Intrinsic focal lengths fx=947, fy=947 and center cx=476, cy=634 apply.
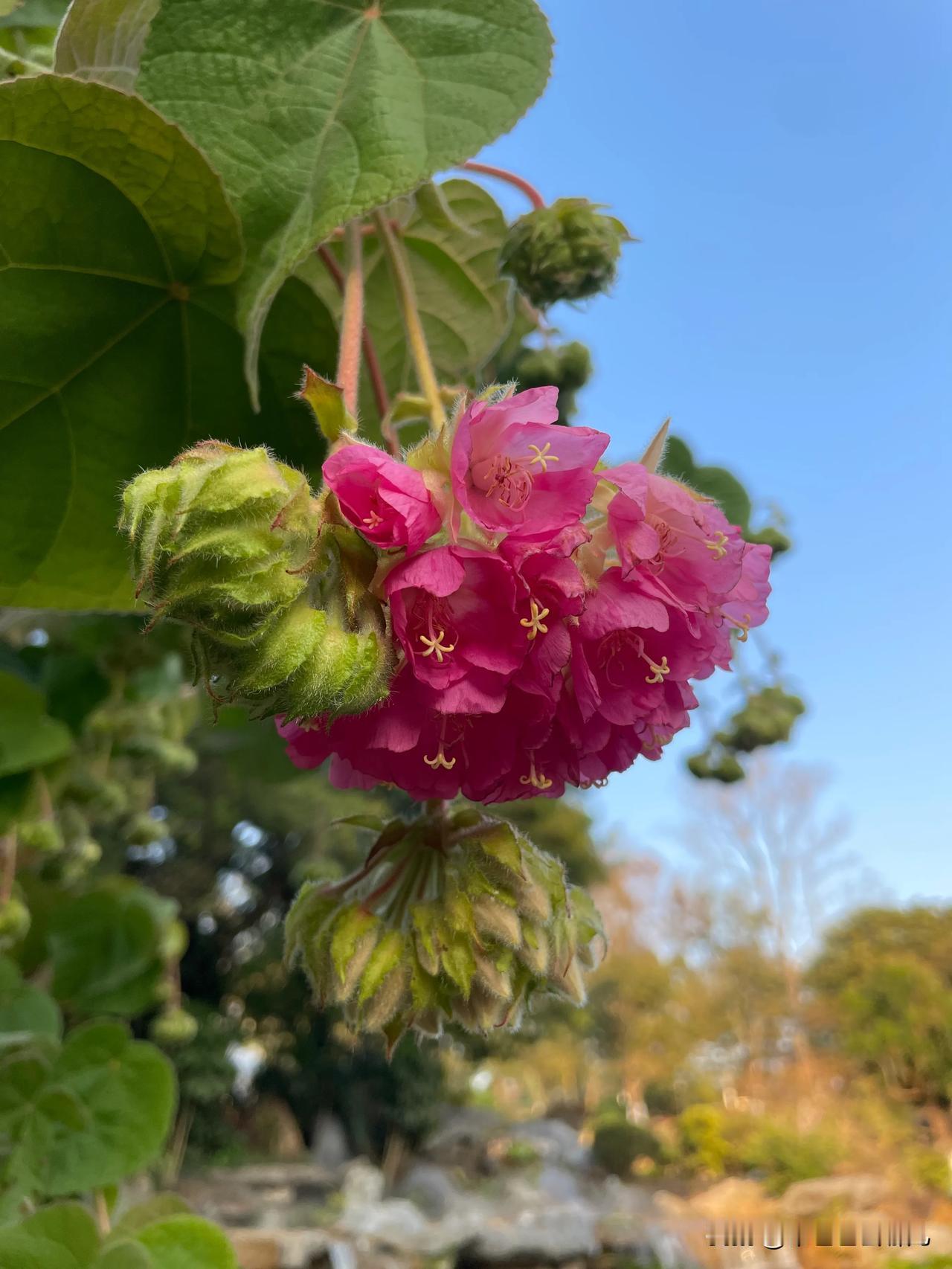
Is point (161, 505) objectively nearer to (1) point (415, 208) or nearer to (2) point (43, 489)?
(2) point (43, 489)

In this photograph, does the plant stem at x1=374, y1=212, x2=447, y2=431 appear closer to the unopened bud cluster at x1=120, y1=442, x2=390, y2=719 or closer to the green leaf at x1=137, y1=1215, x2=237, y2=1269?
the unopened bud cluster at x1=120, y1=442, x2=390, y2=719

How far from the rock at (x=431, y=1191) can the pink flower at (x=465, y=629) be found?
1388cm

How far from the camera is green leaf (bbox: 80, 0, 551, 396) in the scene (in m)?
0.81

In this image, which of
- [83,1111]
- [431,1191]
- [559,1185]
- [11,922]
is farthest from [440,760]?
[559,1185]

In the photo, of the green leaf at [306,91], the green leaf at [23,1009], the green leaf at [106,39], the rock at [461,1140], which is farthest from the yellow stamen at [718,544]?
the rock at [461,1140]

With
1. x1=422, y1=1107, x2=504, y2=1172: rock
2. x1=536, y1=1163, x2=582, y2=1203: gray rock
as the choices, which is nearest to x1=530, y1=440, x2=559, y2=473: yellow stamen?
x1=536, y1=1163, x2=582, y2=1203: gray rock

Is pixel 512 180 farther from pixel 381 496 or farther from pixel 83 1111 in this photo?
pixel 83 1111

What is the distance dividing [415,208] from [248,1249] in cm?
1048

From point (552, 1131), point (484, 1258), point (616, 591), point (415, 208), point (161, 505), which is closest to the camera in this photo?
point (161, 505)

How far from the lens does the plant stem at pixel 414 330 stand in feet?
2.74

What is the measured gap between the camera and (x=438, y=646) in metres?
0.62

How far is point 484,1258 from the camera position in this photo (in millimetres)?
10570

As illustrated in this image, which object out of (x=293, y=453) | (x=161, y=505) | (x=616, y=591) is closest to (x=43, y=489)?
(x=293, y=453)

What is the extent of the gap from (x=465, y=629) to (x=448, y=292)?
1027 millimetres
